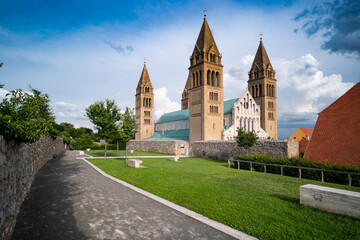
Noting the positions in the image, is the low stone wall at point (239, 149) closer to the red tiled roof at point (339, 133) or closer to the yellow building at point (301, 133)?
the red tiled roof at point (339, 133)

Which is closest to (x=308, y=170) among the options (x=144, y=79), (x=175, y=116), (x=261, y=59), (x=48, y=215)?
(x=48, y=215)

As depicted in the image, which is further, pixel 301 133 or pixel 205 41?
pixel 301 133

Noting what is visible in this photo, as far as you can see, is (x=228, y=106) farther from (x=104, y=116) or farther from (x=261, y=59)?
(x=104, y=116)

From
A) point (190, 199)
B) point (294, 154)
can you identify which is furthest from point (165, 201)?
point (294, 154)

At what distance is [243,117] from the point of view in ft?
144

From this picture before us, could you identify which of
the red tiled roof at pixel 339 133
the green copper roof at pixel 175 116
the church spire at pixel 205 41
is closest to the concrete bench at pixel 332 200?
the red tiled roof at pixel 339 133

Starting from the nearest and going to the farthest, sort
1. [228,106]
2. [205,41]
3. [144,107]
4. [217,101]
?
1. [217,101]
2. [205,41]
3. [228,106]
4. [144,107]

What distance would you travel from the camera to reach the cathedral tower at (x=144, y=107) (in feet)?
209

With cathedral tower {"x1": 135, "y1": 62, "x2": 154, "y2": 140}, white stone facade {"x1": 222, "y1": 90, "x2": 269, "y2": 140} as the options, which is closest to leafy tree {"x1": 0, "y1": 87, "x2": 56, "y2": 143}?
white stone facade {"x1": 222, "y1": 90, "x2": 269, "y2": 140}

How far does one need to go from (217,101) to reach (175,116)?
20198 millimetres

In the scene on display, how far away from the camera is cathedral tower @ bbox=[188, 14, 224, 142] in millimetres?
39125

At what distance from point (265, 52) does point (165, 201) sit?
56.9 m

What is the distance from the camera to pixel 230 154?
85.1 ft

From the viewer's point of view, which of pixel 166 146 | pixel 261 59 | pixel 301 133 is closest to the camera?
pixel 166 146
